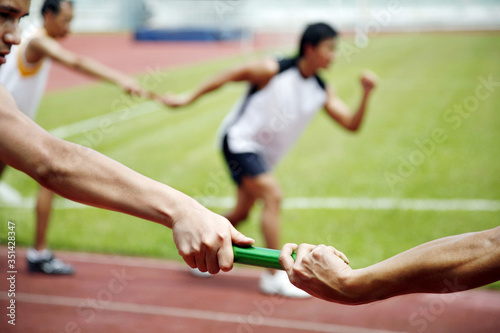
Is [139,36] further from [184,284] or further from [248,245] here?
[248,245]

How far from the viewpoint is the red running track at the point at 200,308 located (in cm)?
482

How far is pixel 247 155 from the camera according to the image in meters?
5.47

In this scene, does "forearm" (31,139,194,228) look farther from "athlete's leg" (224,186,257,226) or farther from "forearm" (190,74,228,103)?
"athlete's leg" (224,186,257,226)

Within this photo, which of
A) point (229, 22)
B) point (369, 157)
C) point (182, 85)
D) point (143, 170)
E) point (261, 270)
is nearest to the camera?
point (261, 270)

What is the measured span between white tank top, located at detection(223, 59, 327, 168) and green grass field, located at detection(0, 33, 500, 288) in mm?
1398

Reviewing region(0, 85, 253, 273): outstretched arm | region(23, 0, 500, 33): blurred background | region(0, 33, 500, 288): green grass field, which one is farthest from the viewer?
region(23, 0, 500, 33): blurred background

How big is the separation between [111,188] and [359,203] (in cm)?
600

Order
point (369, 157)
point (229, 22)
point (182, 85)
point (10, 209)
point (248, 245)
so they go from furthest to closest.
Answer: point (229, 22)
point (182, 85)
point (369, 157)
point (10, 209)
point (248, 245)

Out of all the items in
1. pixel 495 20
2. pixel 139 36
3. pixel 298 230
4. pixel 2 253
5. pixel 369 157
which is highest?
pixel 495 20

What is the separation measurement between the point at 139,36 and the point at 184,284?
28936mm

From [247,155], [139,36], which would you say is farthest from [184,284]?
[139,36]

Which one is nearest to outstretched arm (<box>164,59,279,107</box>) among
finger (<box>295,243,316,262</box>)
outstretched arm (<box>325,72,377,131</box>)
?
outstretched arm (<box>325,72,377,131</box>)

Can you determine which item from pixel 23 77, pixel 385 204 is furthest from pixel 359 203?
pixel 23 77

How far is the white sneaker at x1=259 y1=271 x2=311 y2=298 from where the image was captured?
5328 mm
